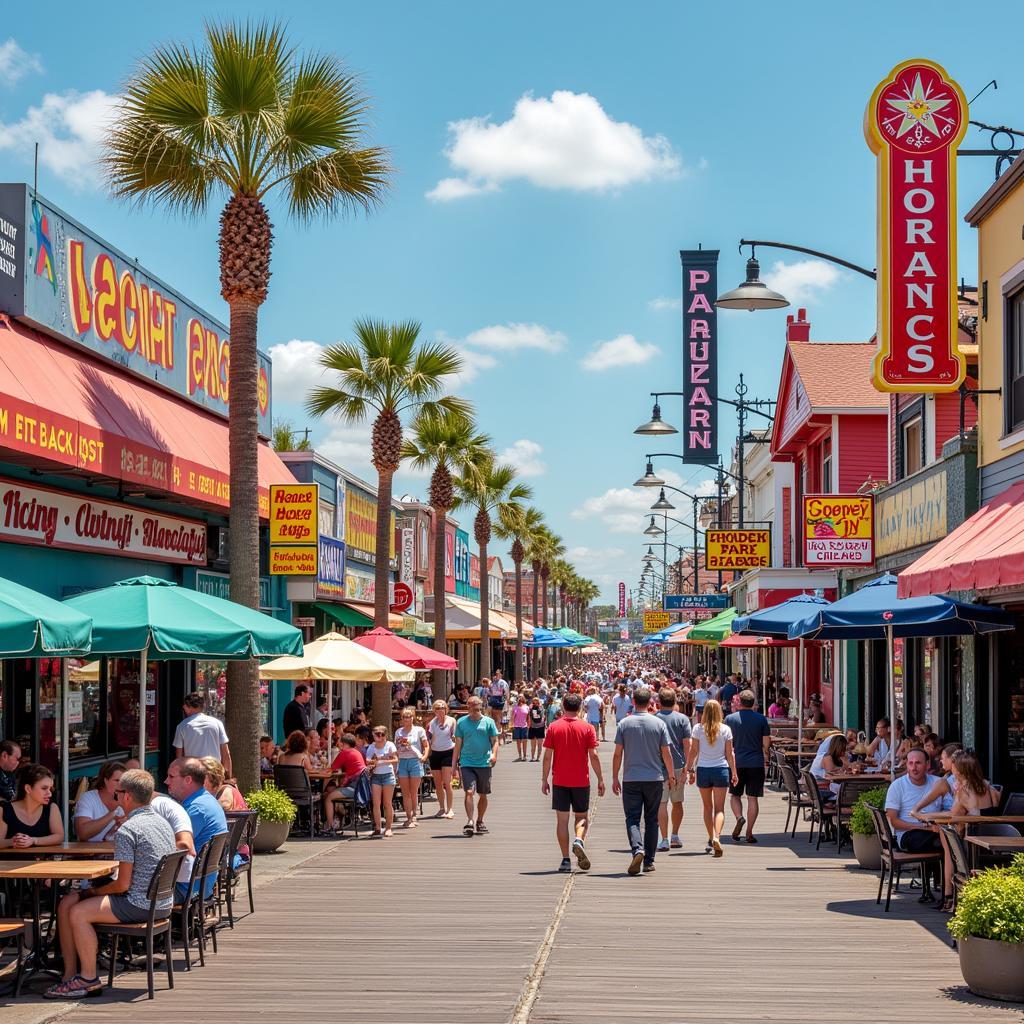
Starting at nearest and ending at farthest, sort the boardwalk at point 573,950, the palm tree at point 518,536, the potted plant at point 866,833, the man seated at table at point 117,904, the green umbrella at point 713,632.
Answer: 1. the boardwalk at point 573,950
2. the man seated at table at point 117,904
3. the potted plant at point 866,833
4. the green umbrella at point 713,632
5. the palm tree at point 518,536

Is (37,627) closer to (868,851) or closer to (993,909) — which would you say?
(993,909)

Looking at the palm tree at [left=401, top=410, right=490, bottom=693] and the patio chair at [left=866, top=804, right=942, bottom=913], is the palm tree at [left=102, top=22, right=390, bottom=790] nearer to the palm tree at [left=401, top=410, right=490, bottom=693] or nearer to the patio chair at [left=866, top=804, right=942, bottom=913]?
the patio chair at [left=866, top=804, right=942, bottom=913]

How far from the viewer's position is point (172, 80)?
16.3 meters

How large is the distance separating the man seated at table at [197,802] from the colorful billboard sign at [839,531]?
47.7 feet

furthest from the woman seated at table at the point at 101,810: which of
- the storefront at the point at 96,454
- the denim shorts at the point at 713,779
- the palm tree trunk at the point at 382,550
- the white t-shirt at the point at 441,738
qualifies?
the palm tree trunk at the point at 382,550

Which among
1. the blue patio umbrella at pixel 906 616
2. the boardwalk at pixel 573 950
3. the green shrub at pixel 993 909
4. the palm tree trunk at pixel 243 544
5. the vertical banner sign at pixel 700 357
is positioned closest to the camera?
the boardwalk at pixel 573 950

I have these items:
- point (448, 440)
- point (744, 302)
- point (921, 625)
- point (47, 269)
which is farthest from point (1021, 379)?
point (448, 440)

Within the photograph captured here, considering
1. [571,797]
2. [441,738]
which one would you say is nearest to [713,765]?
[571,797]

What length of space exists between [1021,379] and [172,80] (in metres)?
10.2

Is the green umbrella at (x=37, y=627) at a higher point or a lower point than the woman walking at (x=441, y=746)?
higher

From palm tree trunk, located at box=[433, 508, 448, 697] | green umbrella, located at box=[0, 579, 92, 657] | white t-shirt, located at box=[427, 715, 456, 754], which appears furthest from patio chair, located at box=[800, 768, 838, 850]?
palm tree trunk, located at box=[433, 508, 448, 697]

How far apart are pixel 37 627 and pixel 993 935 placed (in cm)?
651

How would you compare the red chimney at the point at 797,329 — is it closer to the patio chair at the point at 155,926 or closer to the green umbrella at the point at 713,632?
the green umbrella at the point at 713,632

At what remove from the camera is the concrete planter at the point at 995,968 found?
891 cm
